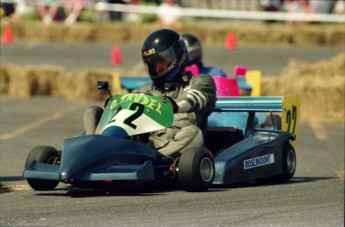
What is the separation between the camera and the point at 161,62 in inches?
385

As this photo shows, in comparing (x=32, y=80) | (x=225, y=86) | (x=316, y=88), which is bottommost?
(x=32, y=80)

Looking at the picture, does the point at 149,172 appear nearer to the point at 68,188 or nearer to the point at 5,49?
the point at 68,188

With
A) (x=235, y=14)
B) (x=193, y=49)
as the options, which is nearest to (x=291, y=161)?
(x=193, y=49)

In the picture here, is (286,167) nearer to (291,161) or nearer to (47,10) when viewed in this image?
(291,161)

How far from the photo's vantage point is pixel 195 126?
9555 millimetres

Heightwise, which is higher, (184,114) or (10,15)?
(184,114)

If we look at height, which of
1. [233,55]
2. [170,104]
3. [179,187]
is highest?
[170,104]

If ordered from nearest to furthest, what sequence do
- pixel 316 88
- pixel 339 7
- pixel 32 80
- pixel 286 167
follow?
pixel 286 167 → pixel 316 88 → pixel 32 80 → pixel 339 7

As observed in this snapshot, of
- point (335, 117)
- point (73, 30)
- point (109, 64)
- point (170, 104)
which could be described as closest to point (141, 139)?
point (170, 104)

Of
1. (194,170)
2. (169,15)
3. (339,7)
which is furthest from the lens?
(339,7)

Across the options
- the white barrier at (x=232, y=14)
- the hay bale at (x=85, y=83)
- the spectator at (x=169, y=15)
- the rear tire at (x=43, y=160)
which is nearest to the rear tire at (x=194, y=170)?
the rear tire at (x=43, y=160)

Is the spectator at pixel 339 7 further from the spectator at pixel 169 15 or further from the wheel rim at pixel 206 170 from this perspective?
the wheel rim at pixel 206 170

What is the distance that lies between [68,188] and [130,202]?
55.0 inches

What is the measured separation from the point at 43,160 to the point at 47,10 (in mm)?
22747
